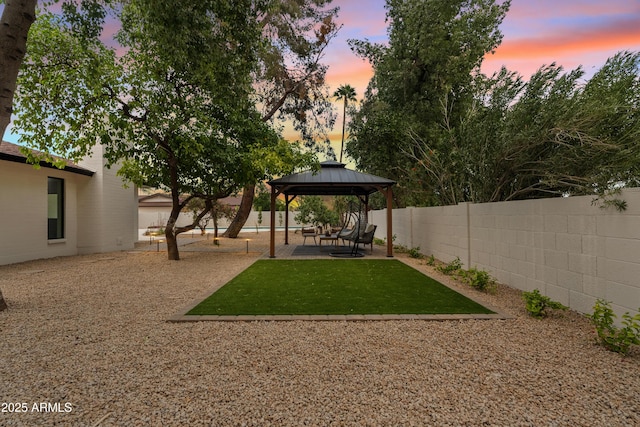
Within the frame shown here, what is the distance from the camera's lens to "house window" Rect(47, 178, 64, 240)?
10102 millimetres

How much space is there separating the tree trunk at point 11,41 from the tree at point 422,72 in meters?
8.58

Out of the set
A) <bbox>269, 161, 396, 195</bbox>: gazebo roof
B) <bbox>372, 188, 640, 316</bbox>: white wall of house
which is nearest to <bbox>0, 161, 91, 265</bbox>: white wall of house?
<bbox>269, 161, 396, 195</bbox>: gazebo roof

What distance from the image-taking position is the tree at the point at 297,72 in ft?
45.1

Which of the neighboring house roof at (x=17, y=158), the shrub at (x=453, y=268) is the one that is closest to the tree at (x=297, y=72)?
the neighboring house roof at (x=17, y=158)

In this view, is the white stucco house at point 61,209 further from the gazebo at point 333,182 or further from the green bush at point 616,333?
the green bush at point 616,333

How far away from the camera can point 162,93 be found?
27.1 feet

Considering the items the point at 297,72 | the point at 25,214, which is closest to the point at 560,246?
the point at 25,214

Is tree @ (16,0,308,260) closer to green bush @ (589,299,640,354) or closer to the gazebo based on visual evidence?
the gazebo

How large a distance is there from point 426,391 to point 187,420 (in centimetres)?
159

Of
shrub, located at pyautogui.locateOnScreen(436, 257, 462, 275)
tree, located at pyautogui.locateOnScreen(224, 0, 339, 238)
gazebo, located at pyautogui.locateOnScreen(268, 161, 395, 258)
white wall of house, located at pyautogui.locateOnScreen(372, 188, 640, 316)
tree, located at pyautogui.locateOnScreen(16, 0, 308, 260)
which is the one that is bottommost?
shrub, located at pyautogui.locateOnScreen(436, 257, 462, 275)

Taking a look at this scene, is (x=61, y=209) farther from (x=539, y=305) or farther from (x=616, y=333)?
(x=616, y=333)

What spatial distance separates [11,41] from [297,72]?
13071mm

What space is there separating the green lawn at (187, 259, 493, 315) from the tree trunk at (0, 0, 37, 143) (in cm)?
352

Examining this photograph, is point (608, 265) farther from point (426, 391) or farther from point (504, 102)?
point (504, 102)
